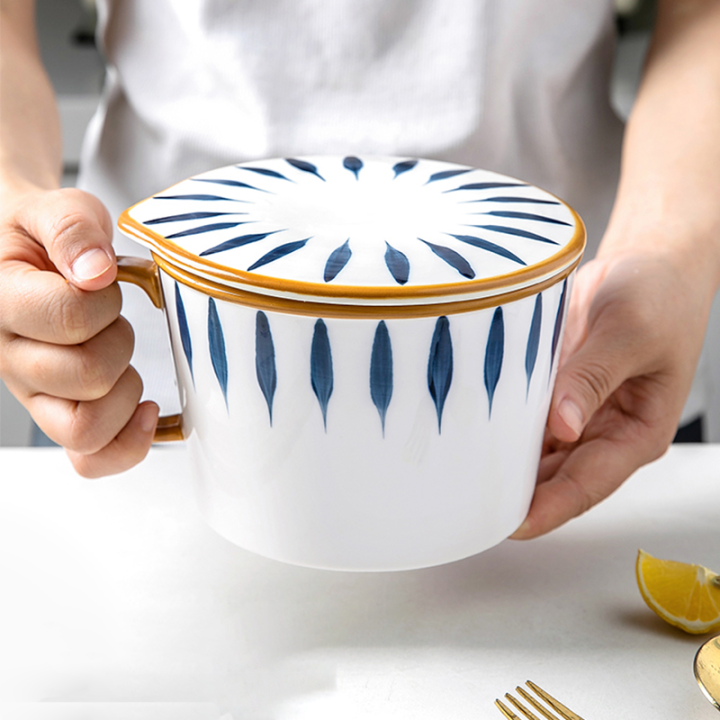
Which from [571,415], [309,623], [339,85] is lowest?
[309,623]

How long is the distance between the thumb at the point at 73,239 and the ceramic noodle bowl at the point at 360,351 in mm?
16

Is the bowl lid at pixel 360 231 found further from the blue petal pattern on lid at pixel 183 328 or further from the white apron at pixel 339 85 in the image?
the white apron at pixel 339 85

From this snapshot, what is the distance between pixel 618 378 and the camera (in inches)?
20.1

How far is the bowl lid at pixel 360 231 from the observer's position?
33 cm

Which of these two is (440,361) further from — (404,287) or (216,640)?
(216,640)

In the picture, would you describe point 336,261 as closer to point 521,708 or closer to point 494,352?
point 494,352

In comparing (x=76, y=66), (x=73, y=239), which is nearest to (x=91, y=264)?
(x=73, y=239)

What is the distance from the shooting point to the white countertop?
41 cm

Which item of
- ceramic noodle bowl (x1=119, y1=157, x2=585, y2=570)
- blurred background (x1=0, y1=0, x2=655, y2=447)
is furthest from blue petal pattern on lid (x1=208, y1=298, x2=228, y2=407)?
blurred background (x1=0, y1=0, x2=655, y2=447)

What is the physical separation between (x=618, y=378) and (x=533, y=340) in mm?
162

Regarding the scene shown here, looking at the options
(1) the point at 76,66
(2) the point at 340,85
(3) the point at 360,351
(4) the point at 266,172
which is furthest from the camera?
(1) the point at 76,66

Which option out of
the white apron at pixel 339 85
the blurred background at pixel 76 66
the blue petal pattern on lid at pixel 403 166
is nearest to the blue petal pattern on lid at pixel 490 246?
the blue petal pattern on lid at pixel 403 166

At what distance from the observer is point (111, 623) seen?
1.52 ft

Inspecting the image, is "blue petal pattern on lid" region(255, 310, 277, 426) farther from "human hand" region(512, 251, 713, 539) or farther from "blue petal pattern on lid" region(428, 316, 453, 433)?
"human hand" region(512, 251, 713, 539)
